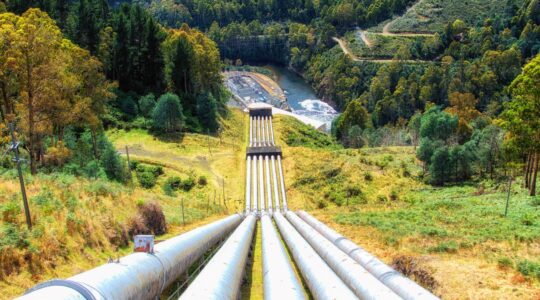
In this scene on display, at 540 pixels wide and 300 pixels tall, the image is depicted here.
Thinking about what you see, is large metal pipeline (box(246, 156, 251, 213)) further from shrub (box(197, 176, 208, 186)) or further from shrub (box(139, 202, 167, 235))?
shrub (box(139, 202, 167, 235))

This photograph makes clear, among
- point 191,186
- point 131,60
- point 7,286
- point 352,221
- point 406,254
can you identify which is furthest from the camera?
point 131,60

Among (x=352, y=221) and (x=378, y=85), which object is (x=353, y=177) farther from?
(x=378, y=85)

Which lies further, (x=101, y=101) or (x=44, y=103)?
(x=101, y=101)

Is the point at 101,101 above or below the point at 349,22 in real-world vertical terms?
below

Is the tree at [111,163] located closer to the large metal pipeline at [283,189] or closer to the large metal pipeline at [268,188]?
the large metal pipeline at [268,188]

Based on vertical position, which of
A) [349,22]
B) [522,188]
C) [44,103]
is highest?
[349,22]

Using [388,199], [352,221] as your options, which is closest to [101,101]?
[352,221]

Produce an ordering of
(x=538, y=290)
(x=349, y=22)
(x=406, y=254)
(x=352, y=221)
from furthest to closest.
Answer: (x=349, y=22) → (x=352, y=221) → (x=406, y=254) → (x=538, y=290)
